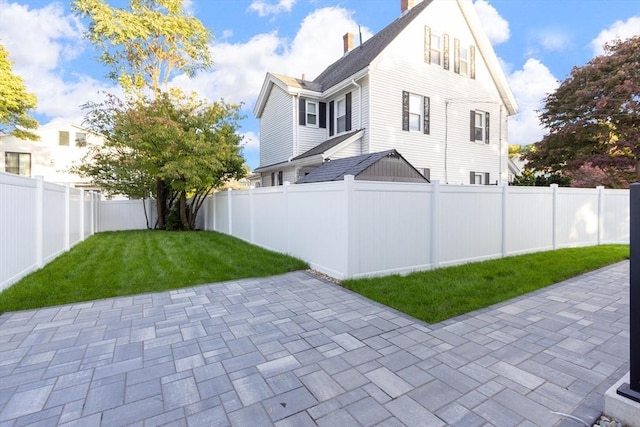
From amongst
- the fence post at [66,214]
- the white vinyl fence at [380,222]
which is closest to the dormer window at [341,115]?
the white vinyl fence at [380,222]

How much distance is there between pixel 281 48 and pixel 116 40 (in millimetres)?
8295

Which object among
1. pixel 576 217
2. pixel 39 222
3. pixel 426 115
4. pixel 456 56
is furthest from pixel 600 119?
pixel 39 222

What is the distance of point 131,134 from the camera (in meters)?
12.1

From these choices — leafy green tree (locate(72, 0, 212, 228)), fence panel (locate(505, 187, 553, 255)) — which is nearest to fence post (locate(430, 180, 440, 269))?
fence panel (locate(505, 187, 553, 255))

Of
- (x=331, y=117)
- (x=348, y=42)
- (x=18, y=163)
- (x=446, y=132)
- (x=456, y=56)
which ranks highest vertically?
(x=348, y=42)

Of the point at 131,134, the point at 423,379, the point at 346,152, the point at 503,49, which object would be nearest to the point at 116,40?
the point at 131,134

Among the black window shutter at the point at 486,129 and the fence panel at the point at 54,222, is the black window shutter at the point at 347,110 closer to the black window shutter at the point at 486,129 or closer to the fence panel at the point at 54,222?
the black window shutter at the point at 486,129

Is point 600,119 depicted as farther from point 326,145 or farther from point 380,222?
point 380,222

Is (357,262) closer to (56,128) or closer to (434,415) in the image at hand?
(434,415)

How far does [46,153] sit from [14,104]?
3677 mm

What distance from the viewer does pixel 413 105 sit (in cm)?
1243

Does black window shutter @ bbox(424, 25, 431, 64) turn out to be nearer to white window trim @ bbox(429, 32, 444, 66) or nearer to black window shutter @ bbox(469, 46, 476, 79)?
white window trim @ bbox(429, 32, 444, 66)

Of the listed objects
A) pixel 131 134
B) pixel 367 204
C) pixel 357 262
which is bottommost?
pixel 357 262

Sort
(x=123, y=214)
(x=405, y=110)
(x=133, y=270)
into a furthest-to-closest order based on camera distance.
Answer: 1. (x=123, y=214)
2. (x=405, y=110)
3. (x=133, y=270)
